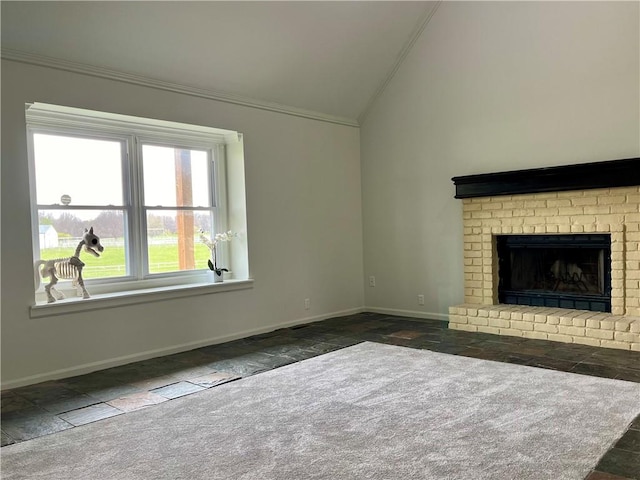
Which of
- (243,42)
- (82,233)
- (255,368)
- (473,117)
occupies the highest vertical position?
(243,42)

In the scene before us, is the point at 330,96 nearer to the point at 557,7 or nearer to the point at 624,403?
the point at 557,7

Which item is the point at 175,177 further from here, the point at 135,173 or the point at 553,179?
the point at 553,179

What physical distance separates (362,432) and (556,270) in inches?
131

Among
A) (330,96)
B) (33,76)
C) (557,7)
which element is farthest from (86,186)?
(557,7)

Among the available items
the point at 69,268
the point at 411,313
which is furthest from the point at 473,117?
the point at 69,268

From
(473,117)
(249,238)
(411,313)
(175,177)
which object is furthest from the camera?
(411,313)

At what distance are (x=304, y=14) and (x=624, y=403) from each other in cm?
396

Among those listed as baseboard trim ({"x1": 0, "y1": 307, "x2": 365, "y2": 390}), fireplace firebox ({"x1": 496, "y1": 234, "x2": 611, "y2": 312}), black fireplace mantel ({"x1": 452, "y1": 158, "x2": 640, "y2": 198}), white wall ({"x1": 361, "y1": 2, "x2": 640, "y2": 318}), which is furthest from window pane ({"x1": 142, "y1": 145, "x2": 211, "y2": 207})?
fireplace firebox ({"x1": 496, "y1": 234, "x2": 611, "y2": 312})

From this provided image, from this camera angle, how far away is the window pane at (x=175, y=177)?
4863 mm

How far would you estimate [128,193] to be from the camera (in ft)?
15.3

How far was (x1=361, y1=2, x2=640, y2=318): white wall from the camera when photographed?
459 centimetres

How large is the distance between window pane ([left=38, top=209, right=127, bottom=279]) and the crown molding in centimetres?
114

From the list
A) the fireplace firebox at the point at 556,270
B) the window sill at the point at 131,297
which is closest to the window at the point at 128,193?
the window sill at the point at 131,297

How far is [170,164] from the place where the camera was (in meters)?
5.04
